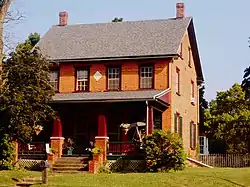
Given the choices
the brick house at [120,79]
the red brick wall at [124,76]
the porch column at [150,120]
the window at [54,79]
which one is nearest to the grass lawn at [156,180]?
the porch column at [150,120]

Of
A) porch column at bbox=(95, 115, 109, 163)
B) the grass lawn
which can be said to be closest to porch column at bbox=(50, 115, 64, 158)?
porch column at bbox=(95, 115, 109, 163)

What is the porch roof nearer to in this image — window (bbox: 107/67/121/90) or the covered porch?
the covered porch

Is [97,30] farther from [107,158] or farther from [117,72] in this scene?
[107,158]

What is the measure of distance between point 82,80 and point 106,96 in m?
3.91

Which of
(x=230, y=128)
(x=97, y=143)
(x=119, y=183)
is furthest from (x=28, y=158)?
(x=230, y=128)

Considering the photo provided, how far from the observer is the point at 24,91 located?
28.1 metres

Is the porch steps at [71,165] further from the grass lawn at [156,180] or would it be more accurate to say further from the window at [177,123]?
the window at [177,123]

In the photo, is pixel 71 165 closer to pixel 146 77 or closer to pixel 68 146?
pixel 68 146

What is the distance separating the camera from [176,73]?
120 ft

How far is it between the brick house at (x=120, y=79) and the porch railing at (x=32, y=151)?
0.96 metres

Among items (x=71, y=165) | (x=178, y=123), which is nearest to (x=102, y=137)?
(x=71, y=165)

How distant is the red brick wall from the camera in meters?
34.8

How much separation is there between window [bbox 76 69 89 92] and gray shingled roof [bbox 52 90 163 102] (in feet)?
2.85

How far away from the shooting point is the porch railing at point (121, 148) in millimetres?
31894
